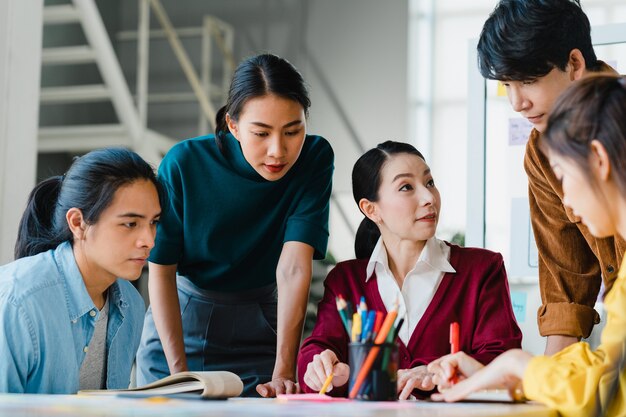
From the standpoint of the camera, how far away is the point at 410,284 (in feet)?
5.71

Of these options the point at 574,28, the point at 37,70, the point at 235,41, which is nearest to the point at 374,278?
the point at 574,28

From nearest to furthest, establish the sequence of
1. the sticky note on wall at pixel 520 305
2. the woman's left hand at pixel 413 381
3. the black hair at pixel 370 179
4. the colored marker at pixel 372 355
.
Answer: the colored marker at pixel 372 355 → the woman's left hand at pixel 413 381 → the black hair at pixel 370 179 → the sticky note on wall at pixel 520 305

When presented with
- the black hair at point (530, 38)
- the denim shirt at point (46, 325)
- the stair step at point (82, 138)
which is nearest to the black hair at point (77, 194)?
the denim shirt at point (46, 325)

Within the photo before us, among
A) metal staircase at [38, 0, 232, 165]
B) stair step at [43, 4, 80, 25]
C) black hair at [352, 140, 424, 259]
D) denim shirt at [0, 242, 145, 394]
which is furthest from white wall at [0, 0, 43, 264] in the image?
stair step at [43, 4, 80, 25]

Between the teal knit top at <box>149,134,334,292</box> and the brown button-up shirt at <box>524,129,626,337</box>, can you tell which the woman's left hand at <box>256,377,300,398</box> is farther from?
the brown button-up shirt at <box>524,129,626,337</box>

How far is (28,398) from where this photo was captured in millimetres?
1196

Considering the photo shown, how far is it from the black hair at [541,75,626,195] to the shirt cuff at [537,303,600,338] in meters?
0.62

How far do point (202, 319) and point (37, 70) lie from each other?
0.89m

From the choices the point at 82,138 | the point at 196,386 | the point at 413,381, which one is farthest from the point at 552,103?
the point at 82,138

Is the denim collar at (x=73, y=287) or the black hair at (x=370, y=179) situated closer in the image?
the denim collar at (x=73, y=287)

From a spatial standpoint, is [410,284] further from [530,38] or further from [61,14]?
[61,14]

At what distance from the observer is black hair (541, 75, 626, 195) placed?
1.03m

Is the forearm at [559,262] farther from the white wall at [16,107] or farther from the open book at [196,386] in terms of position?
the white wall at [16,107]

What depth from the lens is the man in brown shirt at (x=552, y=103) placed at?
153 centimetres
